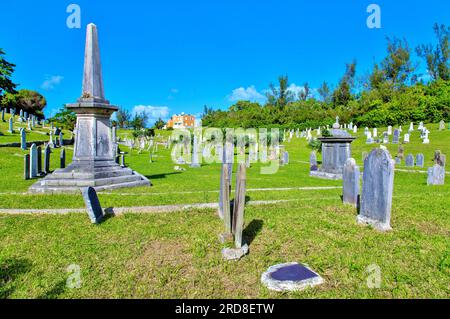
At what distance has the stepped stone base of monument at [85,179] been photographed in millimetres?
8234

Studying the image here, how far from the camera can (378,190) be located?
530cm

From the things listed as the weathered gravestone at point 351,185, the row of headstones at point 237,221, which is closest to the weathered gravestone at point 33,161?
the row of headstones at point 237,221

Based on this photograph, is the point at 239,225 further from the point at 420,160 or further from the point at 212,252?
the point at 420,160

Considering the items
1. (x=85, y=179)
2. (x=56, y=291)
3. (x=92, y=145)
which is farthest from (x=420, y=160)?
(x=56, y=291)

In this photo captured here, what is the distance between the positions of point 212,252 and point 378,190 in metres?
3.44

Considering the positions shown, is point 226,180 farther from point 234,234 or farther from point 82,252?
point 82,252

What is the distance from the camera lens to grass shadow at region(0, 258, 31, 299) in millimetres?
3023

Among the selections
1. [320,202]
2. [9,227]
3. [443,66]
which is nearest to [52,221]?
[9,227]

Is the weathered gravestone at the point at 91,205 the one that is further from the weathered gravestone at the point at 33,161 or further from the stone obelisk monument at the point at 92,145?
the weathered gravestone at the point at 33,161

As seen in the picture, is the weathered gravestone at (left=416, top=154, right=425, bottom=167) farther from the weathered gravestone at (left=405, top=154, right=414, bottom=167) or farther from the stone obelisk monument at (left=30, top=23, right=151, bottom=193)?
the stone obelisk monument at (left=30, top=23, right=151, bottom=193)

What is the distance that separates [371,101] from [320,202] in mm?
52549

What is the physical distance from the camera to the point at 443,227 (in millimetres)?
4863

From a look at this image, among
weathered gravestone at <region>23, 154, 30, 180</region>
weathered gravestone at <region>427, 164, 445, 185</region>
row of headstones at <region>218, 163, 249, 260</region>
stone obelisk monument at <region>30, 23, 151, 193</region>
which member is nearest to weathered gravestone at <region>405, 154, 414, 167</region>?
weathered gravestone at <region>427, 164, 445, 185</region>
